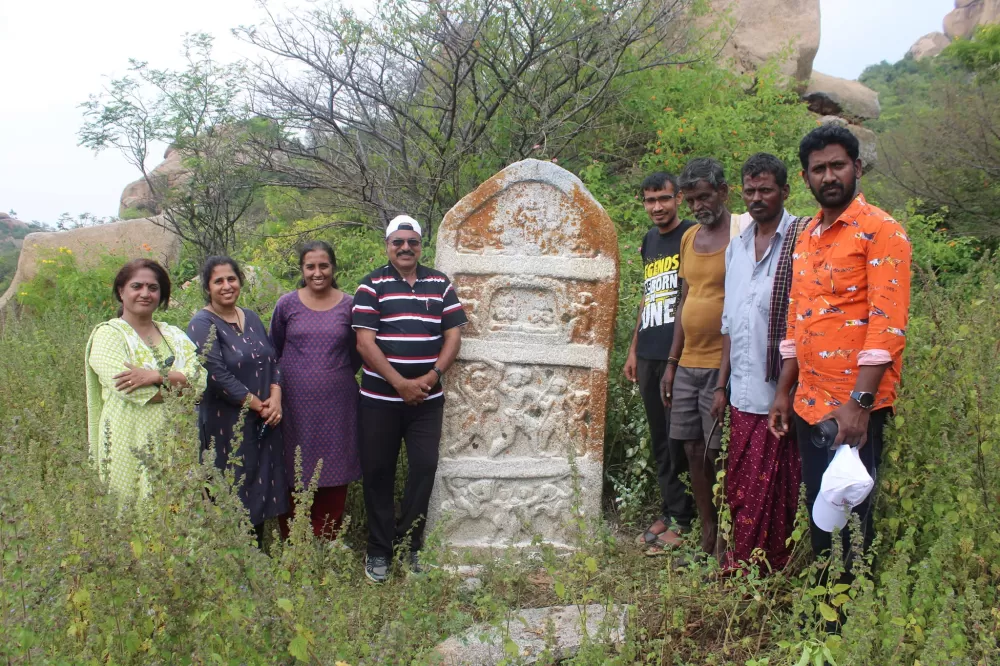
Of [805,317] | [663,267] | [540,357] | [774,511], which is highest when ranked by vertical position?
[663,267]

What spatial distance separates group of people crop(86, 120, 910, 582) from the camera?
254 cm

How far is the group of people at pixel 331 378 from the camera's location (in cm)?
344

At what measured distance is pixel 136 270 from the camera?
10.6ft

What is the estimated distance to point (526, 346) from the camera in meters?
3.98

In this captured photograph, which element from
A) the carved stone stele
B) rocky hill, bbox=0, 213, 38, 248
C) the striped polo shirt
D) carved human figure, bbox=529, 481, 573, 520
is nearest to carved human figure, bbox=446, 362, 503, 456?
the carved stone stele

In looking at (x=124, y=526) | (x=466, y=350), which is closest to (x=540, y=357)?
(x=466, y=350)

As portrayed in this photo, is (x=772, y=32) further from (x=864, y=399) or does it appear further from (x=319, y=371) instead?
(x=864, y=399)

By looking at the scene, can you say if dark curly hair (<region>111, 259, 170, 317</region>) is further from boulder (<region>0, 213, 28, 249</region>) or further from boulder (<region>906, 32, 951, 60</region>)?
boulder (<region>906, 32, 951, 60</region>)

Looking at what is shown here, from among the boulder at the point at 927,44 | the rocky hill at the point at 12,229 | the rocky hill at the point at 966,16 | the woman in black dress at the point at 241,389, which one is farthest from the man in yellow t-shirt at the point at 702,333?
the boulder at the point at 927,44

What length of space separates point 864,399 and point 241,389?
8.14ft

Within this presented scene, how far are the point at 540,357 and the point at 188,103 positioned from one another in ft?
19.0

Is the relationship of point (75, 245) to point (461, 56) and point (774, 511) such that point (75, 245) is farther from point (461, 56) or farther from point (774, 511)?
point (774, 511)

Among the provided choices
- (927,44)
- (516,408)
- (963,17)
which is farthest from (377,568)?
(927,44)

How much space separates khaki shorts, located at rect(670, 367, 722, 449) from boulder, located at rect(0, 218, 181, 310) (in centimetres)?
877
